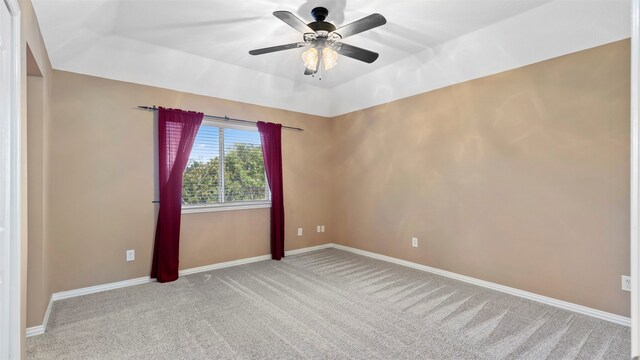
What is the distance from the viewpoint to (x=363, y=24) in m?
2.25

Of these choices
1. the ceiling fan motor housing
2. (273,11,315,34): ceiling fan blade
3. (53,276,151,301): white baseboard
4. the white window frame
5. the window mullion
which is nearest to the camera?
the white window frame

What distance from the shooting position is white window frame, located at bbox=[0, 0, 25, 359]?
4.98ft

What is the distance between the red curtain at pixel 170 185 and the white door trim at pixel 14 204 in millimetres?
1896

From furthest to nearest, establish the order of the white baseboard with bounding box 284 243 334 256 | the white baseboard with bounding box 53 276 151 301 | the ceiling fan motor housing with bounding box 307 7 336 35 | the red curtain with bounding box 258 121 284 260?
the white baseboard with bounding box 284 243 334 256, the red curtain with bounding box 258 121 284 260, the white baseboard with bounding box 53 276 151 301, the ceiling fan motor housing with bounding box 307 7 336 35

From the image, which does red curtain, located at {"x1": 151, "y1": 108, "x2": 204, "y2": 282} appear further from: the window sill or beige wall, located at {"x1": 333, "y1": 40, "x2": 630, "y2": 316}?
beige wall, located at {"x1": 333, "y1": 40, "x2": 630, "y2": 316}

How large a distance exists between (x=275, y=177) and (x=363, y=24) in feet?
8.74

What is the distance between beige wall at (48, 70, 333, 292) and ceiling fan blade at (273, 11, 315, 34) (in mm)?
2052

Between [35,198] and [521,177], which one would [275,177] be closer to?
[35,198]

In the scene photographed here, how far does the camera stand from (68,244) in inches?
119

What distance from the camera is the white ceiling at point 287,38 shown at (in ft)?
8.35
